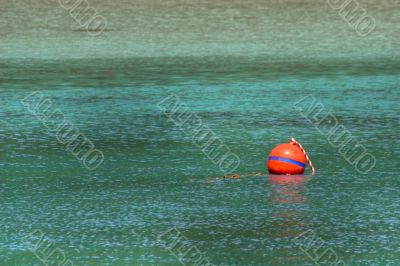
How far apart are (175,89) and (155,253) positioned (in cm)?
1115

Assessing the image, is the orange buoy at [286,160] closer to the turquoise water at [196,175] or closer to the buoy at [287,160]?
the buoy at [287,160]

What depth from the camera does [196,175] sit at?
536 inches

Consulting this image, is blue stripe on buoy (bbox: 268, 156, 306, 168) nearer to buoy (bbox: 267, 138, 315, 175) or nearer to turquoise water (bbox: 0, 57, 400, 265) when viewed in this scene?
buoy (bbox: 267, 138, 315, 175)

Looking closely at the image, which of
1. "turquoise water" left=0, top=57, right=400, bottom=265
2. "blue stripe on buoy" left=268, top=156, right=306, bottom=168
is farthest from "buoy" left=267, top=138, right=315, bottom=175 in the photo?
"turquoise water" left=0, top=57, right=400, bottom=265

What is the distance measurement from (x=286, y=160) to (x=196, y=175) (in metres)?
1.15

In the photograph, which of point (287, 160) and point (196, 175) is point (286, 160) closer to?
point (287, 160)

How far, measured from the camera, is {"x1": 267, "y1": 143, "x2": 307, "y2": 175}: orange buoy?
13.5 m

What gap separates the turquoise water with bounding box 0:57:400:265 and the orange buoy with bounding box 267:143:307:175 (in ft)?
0.87

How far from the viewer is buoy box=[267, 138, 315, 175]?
1348 cm

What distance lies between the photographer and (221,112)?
1861cm

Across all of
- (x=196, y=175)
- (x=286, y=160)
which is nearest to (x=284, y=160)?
(x=286, y=160)

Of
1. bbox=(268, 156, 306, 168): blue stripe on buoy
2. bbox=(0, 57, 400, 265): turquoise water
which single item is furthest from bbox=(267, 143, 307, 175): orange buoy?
bbox=(0, 57, 400, 265): turquoise water

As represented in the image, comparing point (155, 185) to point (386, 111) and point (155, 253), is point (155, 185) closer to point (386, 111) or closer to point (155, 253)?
point (155, 253)

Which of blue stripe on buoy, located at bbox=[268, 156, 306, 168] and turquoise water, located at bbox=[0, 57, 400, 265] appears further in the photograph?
blue stripe on buoy, located at bbox=[268, 156, 306, 168]
